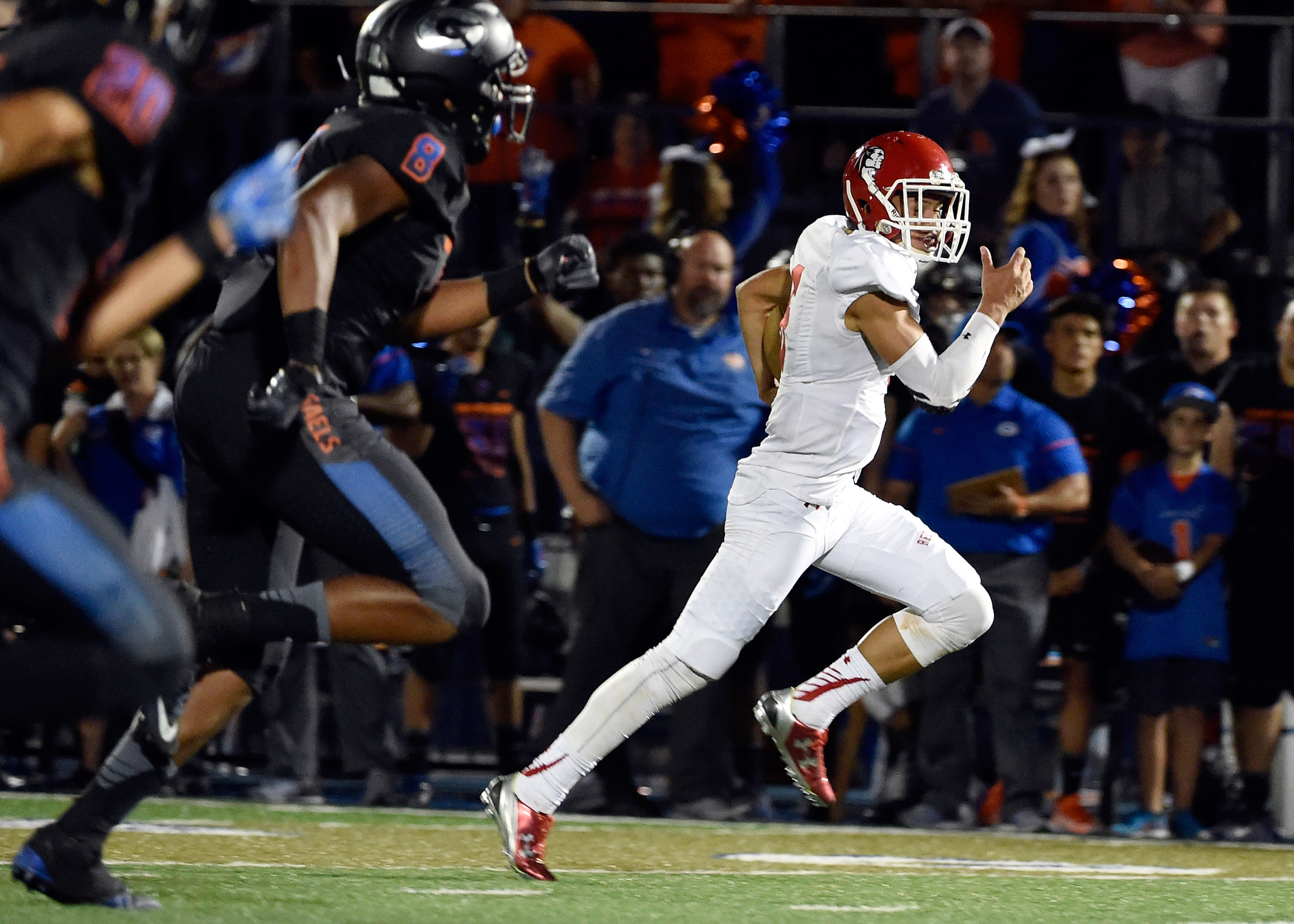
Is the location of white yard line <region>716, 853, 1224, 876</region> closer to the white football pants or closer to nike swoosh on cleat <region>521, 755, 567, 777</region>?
the white football pants

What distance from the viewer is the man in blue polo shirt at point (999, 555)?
705cm

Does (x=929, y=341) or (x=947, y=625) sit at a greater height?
(x=929, y=341)

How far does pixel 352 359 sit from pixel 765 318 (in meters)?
1.19

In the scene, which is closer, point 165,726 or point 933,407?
point 165,726

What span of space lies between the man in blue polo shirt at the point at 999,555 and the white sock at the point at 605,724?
2.55 meters

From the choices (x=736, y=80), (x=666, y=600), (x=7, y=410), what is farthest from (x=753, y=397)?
(x=7, y=410)

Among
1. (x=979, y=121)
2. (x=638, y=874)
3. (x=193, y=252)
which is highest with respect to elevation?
(x=979, y=121)

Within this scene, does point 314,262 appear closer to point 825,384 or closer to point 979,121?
point 825,384

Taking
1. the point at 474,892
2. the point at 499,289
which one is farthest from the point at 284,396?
the point at 474,892

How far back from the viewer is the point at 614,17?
9.04m

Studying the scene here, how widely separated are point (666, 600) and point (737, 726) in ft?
1.87

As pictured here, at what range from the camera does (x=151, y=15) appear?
3.54m

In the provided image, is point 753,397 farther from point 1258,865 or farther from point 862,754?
point 1258,865

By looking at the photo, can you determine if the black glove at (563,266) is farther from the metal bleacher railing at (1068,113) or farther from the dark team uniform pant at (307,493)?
the metal bleacher railing at (1068,113)
